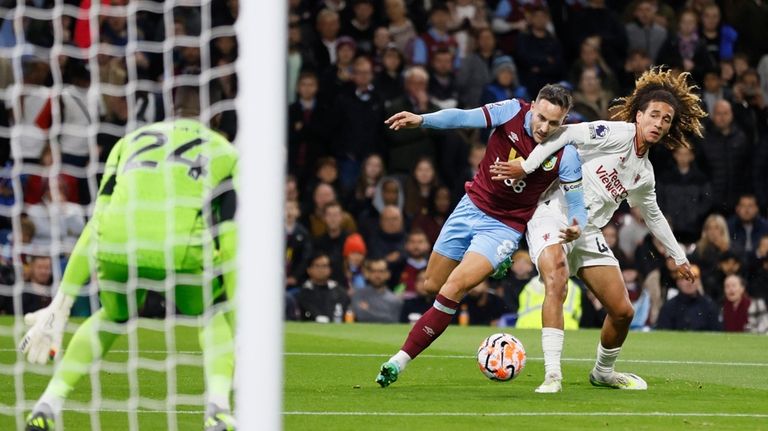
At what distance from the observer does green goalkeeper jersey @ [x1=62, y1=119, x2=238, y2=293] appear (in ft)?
23.1

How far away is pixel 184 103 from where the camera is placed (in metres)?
7.32

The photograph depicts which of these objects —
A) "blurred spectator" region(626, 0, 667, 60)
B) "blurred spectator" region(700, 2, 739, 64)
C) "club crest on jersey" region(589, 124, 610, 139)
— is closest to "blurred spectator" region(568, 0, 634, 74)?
"blurred spectator" region(626, 0, 667, 60)

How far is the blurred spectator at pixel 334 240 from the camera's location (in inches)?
663

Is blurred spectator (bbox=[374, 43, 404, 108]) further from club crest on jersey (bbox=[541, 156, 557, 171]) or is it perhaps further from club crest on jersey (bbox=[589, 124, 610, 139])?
club crest on jersey (bbox=[541, 156, 557, 171])

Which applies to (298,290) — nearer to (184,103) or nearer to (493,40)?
(493,40)

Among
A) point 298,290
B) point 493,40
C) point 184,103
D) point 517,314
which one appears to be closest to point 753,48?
point 493,40

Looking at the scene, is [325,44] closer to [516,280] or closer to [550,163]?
[516,280]

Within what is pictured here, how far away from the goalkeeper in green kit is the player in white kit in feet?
9.47

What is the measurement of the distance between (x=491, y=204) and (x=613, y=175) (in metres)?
0.91

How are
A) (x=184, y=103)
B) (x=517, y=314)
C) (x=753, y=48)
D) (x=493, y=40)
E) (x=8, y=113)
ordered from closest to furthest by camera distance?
(x=184, y=103), (x=8, y=113), (x=517, y=314), (x=493, y=40), (x=753, y=48)

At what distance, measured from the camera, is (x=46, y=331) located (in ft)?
22.8

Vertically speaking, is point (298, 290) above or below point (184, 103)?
below

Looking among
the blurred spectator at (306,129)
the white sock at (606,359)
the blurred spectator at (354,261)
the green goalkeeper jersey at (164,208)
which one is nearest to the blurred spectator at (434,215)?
the blurred spectator at (354,261)

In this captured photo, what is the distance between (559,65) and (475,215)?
30.3 feet
